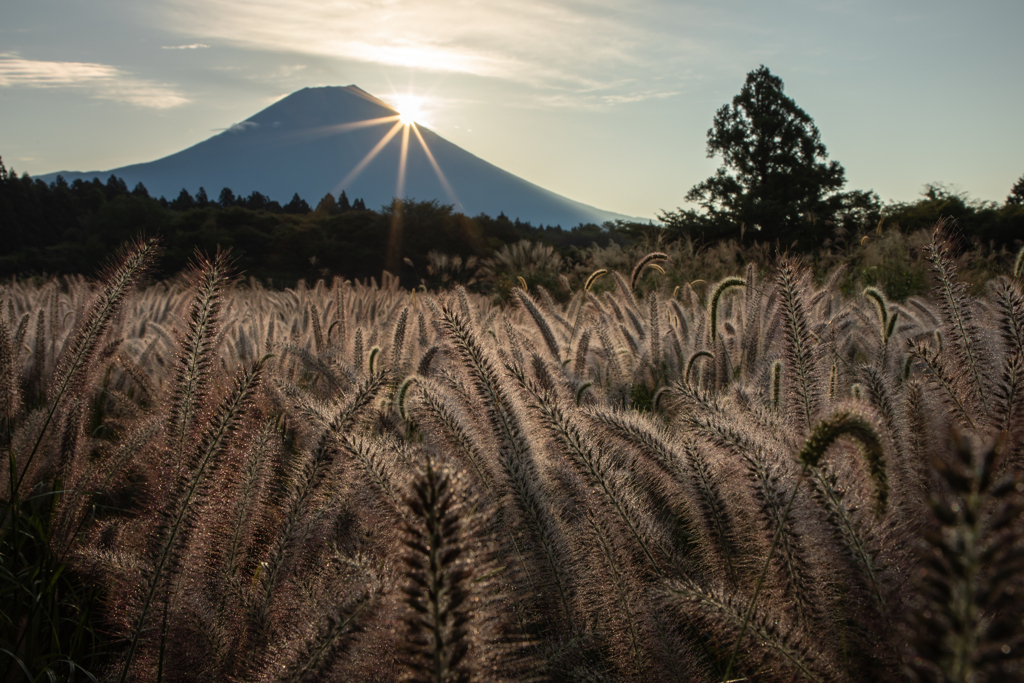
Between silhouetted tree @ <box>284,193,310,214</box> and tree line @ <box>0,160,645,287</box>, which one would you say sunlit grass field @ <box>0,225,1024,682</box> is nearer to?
tree line @ <box>0,160,645,287</box>

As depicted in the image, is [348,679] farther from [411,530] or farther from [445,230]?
[445,230]

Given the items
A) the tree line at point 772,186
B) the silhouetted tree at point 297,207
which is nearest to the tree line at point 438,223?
the tree line at point 772,186

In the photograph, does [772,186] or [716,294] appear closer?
[716,294]

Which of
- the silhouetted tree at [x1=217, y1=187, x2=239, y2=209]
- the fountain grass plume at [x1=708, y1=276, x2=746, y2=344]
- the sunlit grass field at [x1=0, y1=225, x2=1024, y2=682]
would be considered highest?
the silhouetted tree at [x1=217, y1=187, x2=239, y2=209]

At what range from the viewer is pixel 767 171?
3425 cm

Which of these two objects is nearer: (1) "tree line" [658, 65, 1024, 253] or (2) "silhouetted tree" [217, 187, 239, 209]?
(1) "tree line" [658, 65, 1024, 253]

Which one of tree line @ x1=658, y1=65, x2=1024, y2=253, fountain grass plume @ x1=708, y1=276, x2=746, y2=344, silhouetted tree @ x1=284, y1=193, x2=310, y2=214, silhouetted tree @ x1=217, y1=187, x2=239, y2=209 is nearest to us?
fountain grass plume @ x1=708, y1=276, x2=746, y2=344

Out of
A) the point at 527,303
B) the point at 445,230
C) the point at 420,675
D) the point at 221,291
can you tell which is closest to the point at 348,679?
the point at 420,675

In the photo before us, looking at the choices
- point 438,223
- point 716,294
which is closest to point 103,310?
point 716,294

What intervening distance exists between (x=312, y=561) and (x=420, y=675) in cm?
72

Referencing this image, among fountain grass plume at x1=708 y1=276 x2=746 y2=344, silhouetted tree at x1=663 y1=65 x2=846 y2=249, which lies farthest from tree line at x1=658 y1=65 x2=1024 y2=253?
fountain grass plume at x1=708 y1=276 x2=746 y2=344

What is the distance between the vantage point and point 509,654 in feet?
3.31

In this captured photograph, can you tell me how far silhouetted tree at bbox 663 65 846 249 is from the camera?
30.6m

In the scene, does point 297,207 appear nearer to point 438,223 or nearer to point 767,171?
point 438,223
